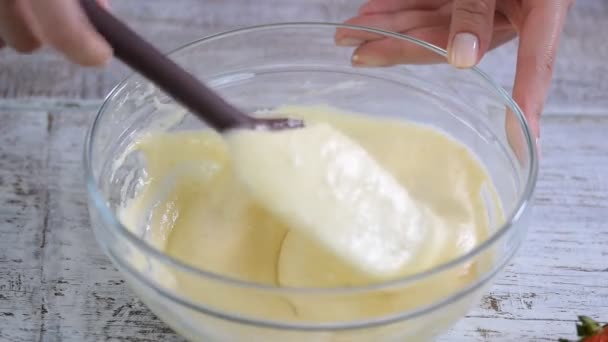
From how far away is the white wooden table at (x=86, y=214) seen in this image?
1091 mm

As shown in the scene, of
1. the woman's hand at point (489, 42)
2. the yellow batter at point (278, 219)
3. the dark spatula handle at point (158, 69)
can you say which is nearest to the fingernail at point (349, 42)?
the woman's hand at point (489, 42)

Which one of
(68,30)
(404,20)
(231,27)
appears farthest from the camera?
(231,27)

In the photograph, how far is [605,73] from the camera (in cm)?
159

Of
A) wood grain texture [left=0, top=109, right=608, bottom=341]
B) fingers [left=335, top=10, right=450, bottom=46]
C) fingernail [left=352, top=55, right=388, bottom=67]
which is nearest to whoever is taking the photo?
wood grain texture [left=0, top=109, right=608, bottom=341]

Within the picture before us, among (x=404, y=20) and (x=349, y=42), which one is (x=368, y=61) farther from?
(x=404, y=20)

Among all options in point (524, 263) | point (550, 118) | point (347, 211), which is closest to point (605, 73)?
point (550, 118)

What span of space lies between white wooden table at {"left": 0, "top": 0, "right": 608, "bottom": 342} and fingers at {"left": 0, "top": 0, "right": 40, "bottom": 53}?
30cm

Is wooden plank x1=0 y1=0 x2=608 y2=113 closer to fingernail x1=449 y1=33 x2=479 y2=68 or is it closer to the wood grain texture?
the wood grain texture

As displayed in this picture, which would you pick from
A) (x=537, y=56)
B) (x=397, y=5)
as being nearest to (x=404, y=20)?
(x=397, y=5)

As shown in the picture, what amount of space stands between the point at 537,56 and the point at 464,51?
13cm

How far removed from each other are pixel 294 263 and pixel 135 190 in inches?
11.7

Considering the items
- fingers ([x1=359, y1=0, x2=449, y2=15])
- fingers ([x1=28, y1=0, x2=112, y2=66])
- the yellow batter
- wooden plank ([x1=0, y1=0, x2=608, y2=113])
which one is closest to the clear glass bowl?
the yellow batter

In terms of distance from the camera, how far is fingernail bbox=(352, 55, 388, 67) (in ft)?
4.14

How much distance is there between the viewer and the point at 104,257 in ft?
3.87
